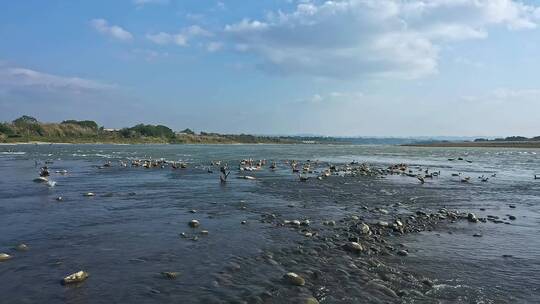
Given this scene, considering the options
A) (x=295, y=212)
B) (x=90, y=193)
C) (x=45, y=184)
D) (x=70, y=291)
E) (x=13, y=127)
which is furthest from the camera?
(x=13, y=127)

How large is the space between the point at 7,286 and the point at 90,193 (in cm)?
1843

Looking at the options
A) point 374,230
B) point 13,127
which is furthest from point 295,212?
point 13,127

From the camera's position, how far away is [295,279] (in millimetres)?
12297

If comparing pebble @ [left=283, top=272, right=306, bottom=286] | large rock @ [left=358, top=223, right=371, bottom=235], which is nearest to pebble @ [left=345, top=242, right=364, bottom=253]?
large rock @ [left=358, top=223, right=371, bottom=235]

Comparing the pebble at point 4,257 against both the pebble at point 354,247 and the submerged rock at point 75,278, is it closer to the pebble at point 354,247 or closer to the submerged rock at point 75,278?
the submerged rock at point 75,278

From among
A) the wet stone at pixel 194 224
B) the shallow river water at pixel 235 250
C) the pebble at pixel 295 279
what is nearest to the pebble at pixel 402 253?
the shallow river water at pixel 235 250

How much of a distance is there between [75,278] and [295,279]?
239 inches

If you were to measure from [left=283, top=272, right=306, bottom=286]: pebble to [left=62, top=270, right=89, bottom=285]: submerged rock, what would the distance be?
18.6ft

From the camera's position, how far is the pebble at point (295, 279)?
40.1 ft

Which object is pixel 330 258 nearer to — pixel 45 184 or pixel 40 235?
pixel 40 235

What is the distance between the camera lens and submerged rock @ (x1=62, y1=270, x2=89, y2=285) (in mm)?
11852

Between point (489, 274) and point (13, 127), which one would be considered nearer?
point (489, 274)

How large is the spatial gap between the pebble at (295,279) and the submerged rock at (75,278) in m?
5.66

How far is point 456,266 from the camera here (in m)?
14.2
